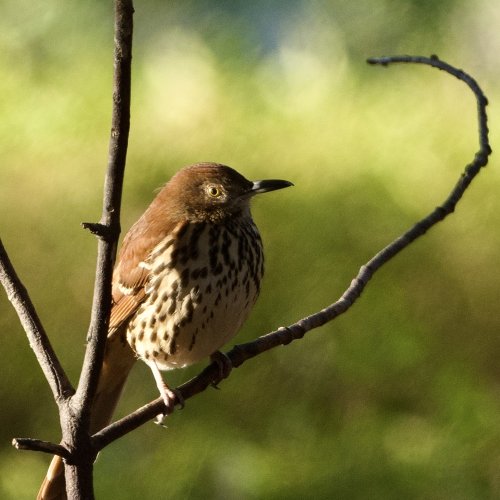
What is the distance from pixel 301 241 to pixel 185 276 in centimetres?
64

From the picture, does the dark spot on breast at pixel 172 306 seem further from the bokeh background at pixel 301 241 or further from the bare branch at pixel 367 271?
the bokeh background at pixel 301 241

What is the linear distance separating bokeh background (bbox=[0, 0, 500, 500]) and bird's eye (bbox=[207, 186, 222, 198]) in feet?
1.33

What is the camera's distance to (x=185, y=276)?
243 cm

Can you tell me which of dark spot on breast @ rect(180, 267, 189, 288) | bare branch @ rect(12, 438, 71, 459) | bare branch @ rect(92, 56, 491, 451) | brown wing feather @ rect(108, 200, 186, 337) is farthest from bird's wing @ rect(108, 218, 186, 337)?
bare branch @ rect(12, 438, 71, 459)

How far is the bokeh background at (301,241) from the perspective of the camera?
277cm

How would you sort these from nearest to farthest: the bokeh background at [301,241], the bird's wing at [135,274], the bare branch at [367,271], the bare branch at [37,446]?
the bare branch at [37,446] < the bare branch at [367,271] < the bird's wing at [135,274] < the bokeh background at [301,241]

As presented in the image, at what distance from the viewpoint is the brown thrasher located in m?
2.41

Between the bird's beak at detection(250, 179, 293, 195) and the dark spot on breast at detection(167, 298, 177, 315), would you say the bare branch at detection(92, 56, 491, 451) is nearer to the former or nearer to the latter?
the dark spot on breast at detection(167, 298, 177, 315)

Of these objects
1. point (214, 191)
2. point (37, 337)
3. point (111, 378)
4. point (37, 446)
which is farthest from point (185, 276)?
point (37, 446)

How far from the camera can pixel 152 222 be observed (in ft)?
8.69

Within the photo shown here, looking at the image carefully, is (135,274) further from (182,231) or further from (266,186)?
(266,186)

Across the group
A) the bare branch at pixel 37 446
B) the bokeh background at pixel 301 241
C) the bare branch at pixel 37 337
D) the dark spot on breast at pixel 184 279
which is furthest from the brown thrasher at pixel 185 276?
the bare branch at pixel 37 446

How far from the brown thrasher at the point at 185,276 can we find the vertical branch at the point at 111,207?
0.74m

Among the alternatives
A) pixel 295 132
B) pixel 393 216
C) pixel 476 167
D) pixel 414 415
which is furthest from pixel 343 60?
pixel 476 167
